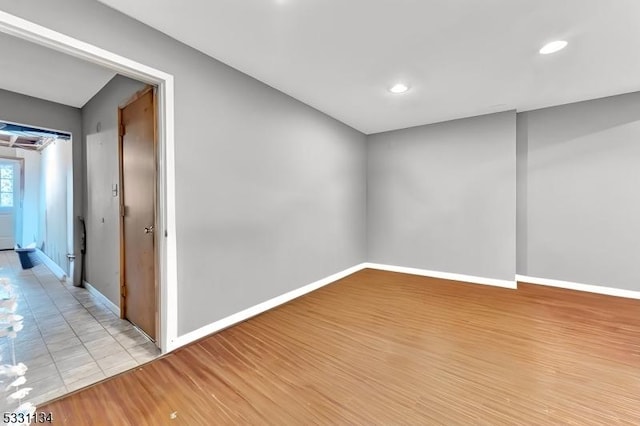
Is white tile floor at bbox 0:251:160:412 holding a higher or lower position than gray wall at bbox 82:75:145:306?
lower

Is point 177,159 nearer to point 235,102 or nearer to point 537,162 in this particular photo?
point 235,102

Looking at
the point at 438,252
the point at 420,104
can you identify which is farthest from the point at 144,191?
the point at 438,252

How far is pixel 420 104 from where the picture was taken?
11.4ft

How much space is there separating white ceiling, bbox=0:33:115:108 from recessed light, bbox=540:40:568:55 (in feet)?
13.5

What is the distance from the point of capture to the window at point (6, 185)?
6.41 metres

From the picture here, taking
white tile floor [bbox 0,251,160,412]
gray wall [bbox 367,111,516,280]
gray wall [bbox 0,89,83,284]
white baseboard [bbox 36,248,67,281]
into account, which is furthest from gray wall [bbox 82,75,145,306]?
gray wall [bbox 367,111,516,280]

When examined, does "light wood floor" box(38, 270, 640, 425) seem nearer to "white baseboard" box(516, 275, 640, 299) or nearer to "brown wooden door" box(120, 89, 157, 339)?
"white baseboard" box(516, 275, 640, 299)

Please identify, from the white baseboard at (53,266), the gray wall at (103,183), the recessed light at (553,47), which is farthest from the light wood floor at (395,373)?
the white baseboard at (53,266)

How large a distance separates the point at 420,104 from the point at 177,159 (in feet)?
9.71

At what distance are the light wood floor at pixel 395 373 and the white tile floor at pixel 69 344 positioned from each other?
8.5 inches

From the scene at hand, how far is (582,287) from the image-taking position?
3.53 metres

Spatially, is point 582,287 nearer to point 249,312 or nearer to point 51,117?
point 249,312

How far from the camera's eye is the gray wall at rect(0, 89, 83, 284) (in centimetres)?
322

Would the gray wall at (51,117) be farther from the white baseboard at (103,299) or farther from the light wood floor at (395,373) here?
the light wood floor at (395,373)
